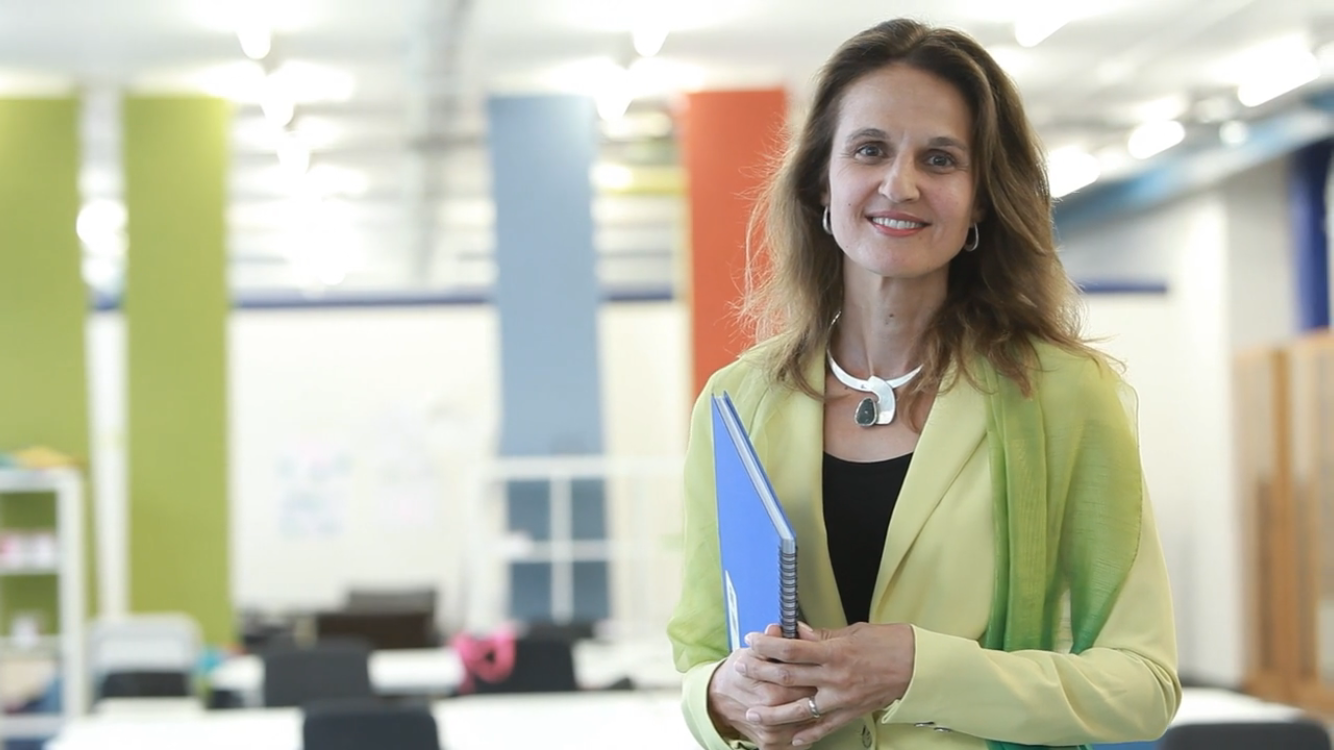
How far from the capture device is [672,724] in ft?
18.4

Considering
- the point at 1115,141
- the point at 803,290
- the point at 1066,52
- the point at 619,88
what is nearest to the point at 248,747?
the point at 803,290

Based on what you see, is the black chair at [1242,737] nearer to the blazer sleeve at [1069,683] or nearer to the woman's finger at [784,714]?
the blazer sleeve at [1069,683]

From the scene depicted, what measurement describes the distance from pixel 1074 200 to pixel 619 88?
7181mm

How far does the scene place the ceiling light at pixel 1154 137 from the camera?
12.7m

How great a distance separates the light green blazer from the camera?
1588 mm

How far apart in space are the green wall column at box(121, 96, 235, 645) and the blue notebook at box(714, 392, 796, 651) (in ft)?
29.5

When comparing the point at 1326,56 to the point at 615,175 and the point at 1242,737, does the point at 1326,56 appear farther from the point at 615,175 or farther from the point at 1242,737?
the point at 1242,737

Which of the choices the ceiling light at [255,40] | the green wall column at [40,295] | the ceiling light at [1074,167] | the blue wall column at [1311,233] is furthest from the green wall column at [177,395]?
the blue wall column at [1311,233]

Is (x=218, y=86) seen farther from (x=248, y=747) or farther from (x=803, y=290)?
(x=803, y=290)

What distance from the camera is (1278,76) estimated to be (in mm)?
11000

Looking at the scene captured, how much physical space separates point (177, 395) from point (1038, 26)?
5594mm

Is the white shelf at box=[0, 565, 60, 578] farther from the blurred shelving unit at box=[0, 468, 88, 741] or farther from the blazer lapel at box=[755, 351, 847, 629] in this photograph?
the blazer lapel at box=[755, 351, 847, 629]

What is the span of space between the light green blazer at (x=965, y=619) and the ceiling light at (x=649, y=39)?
812 cm

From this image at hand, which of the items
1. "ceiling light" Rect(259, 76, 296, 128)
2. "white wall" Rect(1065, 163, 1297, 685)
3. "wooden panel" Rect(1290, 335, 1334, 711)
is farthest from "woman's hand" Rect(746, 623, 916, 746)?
"white wall" Rect(1065, 163, 1297, 685)
